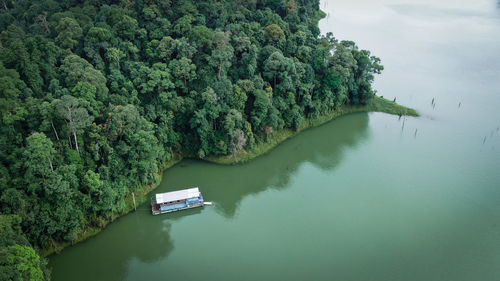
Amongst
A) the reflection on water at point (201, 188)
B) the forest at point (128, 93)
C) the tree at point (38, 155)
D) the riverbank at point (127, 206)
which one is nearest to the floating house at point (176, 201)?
the reflection on water at point (201, 188)

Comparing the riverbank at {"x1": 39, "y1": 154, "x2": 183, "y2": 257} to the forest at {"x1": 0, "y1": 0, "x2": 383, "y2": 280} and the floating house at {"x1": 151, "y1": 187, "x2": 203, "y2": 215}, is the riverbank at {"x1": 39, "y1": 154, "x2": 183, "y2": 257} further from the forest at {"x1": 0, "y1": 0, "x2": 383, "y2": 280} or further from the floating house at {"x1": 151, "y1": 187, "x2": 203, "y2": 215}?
the floating house at {"x1": 151, "y1": 187, "x2": 203, "y2": 215}

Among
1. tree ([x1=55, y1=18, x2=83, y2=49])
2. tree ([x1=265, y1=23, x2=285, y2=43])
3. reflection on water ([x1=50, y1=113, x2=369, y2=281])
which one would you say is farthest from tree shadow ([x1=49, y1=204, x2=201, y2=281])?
tree ([x1=265, y1=23, x2=285, y2=43])

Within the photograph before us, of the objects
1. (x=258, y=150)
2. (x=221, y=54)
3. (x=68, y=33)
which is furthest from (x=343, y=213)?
(x=68, y=33)

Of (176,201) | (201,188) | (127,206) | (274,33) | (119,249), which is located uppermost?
(274,33)

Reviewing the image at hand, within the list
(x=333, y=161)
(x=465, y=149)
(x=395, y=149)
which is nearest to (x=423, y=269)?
(x=333, y=161)

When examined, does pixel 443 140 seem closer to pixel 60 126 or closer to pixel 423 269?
pixel 423 269

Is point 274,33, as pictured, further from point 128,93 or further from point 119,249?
point 119,249

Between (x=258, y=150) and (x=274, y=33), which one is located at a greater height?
(x=274, y=33)
